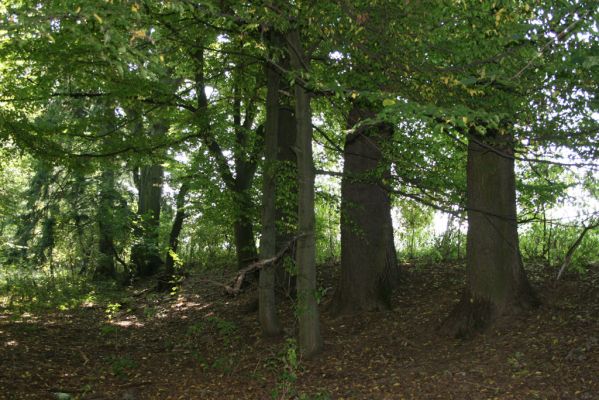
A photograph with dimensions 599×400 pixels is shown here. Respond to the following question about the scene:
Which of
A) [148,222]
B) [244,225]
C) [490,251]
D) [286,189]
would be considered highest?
[148,222]

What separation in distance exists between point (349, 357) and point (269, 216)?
8.20ft

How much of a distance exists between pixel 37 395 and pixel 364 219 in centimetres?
548

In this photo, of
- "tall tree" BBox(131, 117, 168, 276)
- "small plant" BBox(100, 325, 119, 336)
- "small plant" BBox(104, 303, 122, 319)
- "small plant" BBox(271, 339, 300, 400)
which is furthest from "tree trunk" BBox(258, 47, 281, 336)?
"tall tree" BBox(131, 117, 168, 276)

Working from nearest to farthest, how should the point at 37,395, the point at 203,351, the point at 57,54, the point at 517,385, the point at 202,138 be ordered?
the point at 517,385, the point at 37,395, the point at 57,54, the point at 203,351, the point at 202,138

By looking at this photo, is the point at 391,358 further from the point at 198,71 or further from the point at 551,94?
the point at 198,71

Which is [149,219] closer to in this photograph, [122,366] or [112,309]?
[112,309]

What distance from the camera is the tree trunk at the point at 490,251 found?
7.18 metres

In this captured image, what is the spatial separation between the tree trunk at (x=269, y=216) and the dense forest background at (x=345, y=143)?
0.09ft

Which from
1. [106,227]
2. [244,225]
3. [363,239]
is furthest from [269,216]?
[106,227]

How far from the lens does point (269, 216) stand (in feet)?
28.2

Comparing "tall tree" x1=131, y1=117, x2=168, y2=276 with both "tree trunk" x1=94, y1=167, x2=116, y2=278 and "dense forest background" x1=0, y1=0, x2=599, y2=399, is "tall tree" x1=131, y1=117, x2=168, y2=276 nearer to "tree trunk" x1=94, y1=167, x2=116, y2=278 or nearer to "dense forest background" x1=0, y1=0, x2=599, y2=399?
"tree trunk" x1=94, y1=167, x2=116, y2=278

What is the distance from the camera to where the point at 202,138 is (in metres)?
11.3

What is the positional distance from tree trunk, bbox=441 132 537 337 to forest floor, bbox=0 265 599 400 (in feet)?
0.85

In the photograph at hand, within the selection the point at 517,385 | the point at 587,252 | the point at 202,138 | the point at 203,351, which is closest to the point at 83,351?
the point at 203,351
